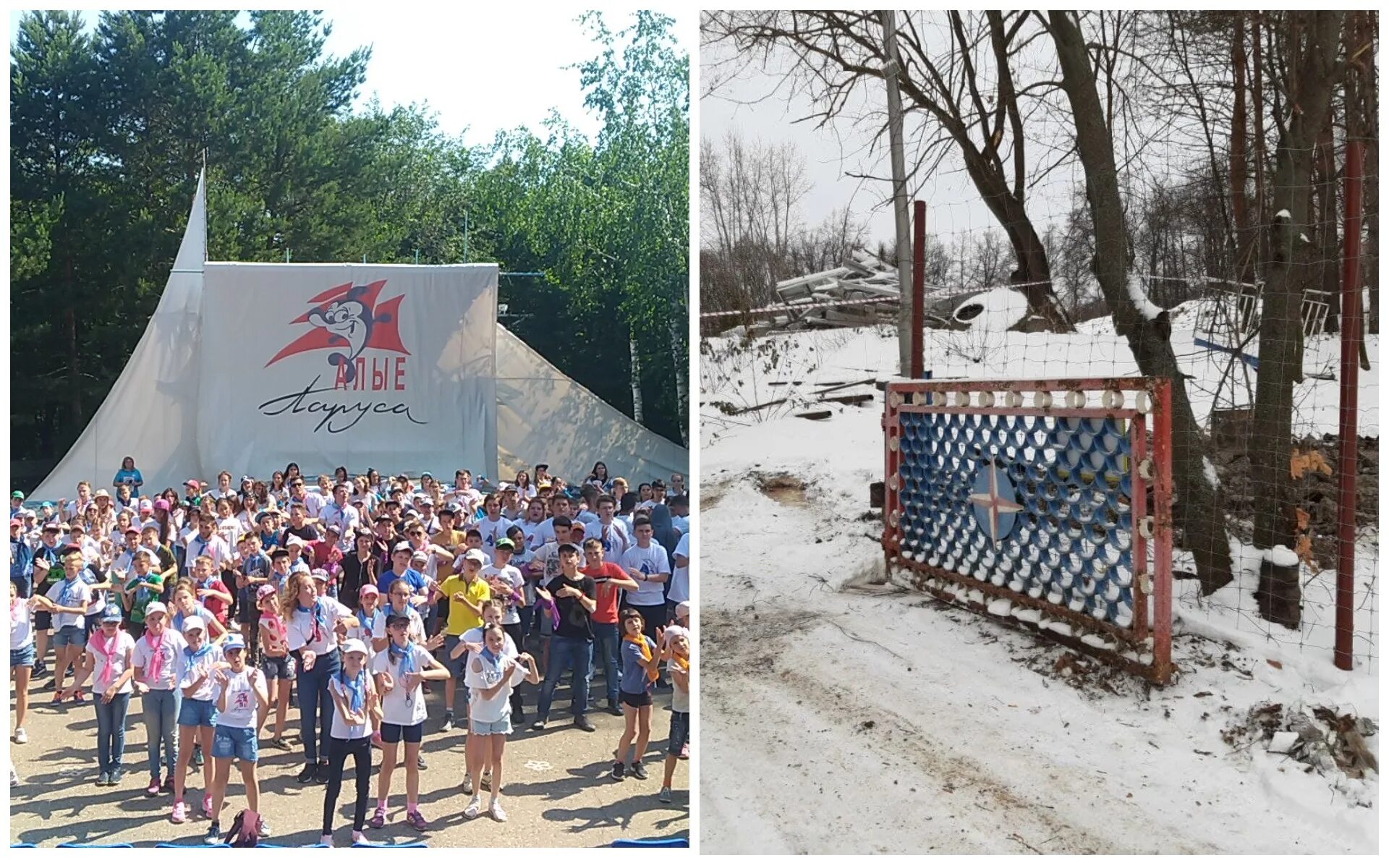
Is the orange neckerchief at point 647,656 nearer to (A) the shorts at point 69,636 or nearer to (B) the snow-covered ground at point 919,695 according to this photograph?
(B) the snow-covered ground at point 919,695

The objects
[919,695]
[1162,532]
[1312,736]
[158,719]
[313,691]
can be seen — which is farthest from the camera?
[313,691]

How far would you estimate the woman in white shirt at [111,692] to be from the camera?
4.96m

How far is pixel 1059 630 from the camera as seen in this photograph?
414 centimetres

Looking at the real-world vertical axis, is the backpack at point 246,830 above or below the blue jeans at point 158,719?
below

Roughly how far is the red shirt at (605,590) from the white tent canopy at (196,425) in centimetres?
599

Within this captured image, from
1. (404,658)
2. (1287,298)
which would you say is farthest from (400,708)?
(1287,298)

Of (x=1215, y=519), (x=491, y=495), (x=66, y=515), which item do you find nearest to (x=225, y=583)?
(x=491, y=495)

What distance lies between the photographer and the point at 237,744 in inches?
176

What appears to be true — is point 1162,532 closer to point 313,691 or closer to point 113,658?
point 313,691

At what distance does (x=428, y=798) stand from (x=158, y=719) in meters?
1.25

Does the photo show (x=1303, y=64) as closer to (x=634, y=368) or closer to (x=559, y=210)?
(x=634, y=368)

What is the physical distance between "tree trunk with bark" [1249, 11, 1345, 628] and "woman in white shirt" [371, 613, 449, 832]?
3.35 metres

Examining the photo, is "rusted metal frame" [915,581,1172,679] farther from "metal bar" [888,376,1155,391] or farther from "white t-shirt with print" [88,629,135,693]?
"white t-shirt with print" [88,629,135,693]

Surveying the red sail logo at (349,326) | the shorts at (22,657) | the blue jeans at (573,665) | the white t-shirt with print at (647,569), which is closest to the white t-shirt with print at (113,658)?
the shorts at (22,657)
